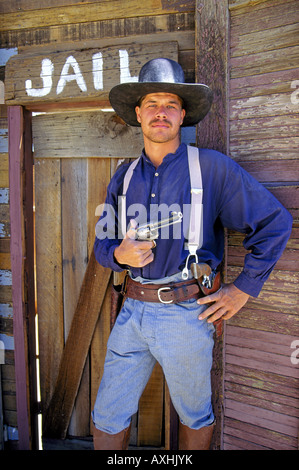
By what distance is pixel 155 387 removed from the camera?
97.4 inches

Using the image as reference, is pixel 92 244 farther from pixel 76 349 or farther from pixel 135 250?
pixel 135 250

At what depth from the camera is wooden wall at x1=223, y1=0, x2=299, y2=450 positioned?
Answer: 1.91m

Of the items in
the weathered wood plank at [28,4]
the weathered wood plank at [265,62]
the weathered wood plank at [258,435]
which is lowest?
the weathered wood plank at [258,435]

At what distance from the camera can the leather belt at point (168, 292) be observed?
5.65ft

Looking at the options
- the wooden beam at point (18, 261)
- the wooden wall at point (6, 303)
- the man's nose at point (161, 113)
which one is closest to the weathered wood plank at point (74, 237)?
the wooden beam at point (18, 261)

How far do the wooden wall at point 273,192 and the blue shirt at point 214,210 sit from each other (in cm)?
29

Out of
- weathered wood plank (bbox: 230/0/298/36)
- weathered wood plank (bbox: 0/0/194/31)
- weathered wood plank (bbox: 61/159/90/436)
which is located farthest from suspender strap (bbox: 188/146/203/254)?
weathered wood plank (bbox: 0/0/194/31)

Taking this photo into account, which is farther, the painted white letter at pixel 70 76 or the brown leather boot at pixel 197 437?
the painted white letter at pixel 70 76

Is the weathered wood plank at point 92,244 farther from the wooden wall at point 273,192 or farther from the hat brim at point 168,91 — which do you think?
the wooden wall at point 273,192

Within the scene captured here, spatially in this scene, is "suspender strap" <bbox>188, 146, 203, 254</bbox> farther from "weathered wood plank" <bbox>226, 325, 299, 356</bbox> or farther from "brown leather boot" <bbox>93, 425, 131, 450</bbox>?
"brown leather boot" <bbox>93, 425, 131, 450</bbox>

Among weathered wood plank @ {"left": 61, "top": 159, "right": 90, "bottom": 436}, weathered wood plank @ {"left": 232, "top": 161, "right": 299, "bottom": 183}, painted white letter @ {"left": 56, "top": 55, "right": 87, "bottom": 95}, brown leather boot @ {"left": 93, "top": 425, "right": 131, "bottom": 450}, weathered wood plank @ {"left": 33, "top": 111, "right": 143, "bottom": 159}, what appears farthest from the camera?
weathered wood plank @ {"left": 61, "top": 159, "right": 90, "bottom": 436}

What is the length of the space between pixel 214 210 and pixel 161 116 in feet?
1.91

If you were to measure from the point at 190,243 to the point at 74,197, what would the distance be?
3.90 feet

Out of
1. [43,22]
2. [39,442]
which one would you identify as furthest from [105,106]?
[39,442]
